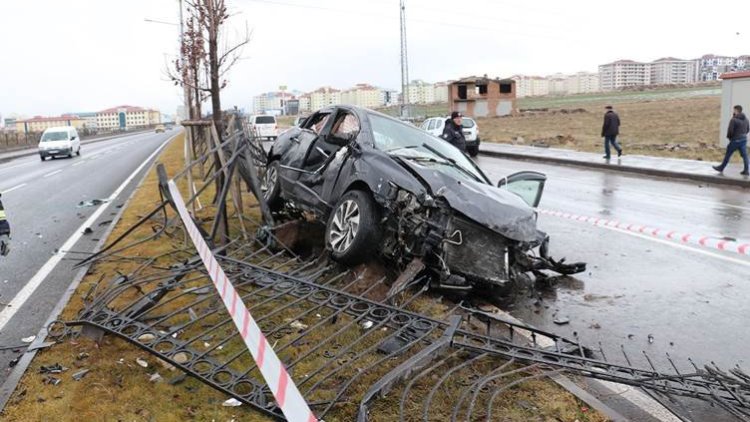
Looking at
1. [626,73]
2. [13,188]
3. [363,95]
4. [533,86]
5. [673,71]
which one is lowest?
[13,188]

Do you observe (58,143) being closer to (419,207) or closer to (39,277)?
(39,277)

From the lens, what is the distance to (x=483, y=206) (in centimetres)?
553

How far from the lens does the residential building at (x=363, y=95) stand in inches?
5703

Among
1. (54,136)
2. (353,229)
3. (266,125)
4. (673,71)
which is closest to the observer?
(353,229)

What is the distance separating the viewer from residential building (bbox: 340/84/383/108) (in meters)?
145

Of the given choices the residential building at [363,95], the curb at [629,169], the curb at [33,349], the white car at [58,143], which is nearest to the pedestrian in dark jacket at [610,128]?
the curb at [629,169]

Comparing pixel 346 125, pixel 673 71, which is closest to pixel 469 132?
pixel 346 125

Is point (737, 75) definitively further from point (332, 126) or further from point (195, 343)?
point (195, 343)

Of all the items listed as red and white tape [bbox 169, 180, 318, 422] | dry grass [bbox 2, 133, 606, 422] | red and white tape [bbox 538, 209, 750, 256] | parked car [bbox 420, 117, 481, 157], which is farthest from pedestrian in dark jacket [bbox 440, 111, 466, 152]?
parked car [bbox 420, 117, 481, 157]

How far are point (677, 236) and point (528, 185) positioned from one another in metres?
3.02

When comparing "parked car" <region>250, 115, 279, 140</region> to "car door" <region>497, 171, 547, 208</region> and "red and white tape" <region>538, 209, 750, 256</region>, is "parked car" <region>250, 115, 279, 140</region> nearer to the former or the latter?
"red and white tape" <region>538, 209, 750, 256</region>

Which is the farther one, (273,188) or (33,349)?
(273,188)

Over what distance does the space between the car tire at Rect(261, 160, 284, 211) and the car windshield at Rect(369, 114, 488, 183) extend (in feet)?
6.52

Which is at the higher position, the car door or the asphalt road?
the car door
